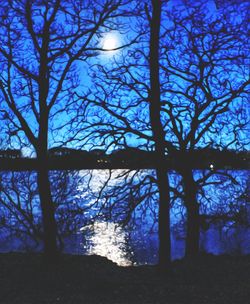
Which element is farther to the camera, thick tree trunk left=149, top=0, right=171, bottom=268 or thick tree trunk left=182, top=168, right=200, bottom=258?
thick tree trunk left=182, top=168, right=200, bottom=258

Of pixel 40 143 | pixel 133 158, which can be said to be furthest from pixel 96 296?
pixel 133 158

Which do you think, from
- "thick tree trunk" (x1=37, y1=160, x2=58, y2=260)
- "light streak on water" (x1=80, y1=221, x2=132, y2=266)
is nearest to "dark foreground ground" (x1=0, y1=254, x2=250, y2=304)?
"thick tree trunk" (x1=37, y1=160, x2=58, y2=260)

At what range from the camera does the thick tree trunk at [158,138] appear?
33.8 ft

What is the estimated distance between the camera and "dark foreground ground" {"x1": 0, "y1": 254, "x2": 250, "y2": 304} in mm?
8070

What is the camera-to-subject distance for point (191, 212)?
55.7 ft

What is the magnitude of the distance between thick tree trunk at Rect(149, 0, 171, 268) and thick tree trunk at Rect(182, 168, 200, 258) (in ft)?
20.5

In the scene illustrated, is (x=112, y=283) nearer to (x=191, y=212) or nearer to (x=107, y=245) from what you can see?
(x=191, y=212)

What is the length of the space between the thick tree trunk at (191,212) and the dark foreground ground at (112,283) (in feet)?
14.5

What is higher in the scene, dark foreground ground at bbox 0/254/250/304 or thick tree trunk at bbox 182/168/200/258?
thick tree trunk at bbox 182/168/200/258

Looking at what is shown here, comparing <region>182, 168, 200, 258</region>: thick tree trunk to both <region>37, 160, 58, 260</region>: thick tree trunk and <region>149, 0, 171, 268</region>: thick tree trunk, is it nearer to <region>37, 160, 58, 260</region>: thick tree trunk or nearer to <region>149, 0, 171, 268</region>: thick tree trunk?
<region>149, 0, 171, 268</region>: thick tree trunk

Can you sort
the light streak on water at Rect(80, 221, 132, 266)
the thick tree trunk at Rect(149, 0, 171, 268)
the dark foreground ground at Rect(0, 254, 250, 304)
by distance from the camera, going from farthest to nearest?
the light streak on water at Rect(80, 221, 132, 266) → the thick tree trunk at Rect(149, 0, 171, 268) → the dark foreground ground at Rect(0, 254, 250, 304)

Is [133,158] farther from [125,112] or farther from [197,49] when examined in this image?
[197,49]

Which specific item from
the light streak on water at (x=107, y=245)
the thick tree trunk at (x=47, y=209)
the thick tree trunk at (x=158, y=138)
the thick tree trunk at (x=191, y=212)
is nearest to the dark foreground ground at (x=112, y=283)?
the thick tree trunk at (x=47, y=209)

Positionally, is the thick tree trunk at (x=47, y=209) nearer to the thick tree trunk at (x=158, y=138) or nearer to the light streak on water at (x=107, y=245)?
the thick tree trunk at (x=158, y=138)
